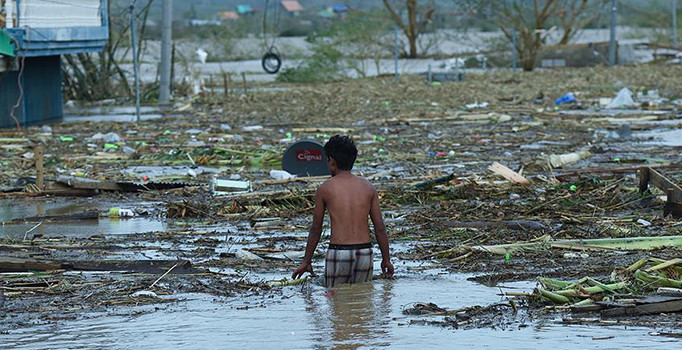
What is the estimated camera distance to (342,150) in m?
7.23

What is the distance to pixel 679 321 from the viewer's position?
230 inches

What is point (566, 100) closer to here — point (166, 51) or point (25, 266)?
point (166, 51)

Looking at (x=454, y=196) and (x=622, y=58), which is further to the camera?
(x=622, y=58)

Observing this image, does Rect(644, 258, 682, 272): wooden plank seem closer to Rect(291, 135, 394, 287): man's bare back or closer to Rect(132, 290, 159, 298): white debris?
Rect(291, 135, 394, 287): man's bare back

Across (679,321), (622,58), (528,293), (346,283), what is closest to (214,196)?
(346,283)

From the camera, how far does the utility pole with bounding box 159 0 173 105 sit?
2834 centimetres

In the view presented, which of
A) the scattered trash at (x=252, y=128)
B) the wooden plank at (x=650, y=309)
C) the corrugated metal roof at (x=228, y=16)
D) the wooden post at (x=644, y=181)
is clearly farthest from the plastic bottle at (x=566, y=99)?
the corrugated metal roof at (x=228, y=16)

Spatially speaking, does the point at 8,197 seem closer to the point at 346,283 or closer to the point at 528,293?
A: the point at 346,283

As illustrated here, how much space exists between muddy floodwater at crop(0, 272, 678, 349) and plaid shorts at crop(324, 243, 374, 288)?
0.11m

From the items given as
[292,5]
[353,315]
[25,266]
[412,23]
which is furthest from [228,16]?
[353,315]

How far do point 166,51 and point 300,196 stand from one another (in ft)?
60.0

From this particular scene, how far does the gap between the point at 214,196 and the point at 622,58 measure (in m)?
36.8

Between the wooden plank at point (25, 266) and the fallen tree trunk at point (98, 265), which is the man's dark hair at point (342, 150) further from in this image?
the wooden plank at point (25, 266)

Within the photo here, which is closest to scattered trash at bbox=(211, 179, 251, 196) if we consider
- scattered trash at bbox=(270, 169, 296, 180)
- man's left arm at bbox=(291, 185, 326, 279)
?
scattered trash at bbox=(270, 169, 296, 180)
